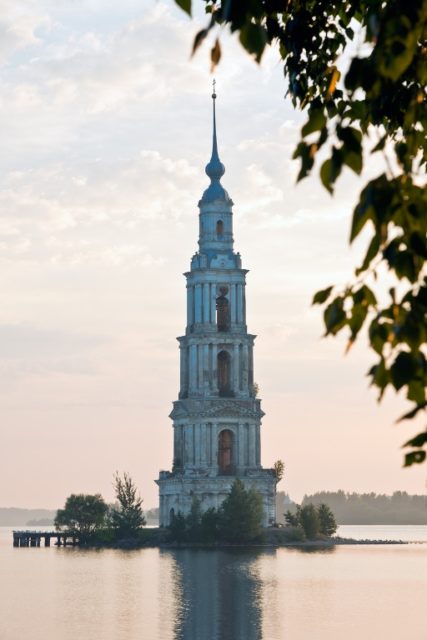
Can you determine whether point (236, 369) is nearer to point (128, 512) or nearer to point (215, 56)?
point (128, 512)

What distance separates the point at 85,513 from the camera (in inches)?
4857

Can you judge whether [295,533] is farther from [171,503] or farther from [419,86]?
[419,86]

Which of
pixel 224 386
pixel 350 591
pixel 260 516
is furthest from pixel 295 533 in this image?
pixel 350 591

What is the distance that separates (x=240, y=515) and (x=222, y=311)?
2049 centimetres

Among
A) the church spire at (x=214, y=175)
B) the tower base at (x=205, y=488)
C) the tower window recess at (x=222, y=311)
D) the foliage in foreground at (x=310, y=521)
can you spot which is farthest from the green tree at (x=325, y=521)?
the church spire at (x=214, y=175)

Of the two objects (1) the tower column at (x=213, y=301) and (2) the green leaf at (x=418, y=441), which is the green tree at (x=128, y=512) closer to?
(1) the tower column at (x=213, y=301)

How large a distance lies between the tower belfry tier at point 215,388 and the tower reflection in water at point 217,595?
10.1m

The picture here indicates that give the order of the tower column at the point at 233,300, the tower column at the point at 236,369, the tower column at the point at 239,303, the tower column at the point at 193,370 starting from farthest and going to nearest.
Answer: the tower column at the point at 239,303
the tower column at the point at 233,300
the tower column at the point at 236,369
the tower column at the point at 193,370

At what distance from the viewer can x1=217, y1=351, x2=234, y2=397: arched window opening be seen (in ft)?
389

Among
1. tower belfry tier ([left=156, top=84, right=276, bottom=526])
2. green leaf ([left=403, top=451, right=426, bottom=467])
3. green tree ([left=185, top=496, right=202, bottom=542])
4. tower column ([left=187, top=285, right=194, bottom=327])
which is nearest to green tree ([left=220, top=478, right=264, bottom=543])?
green tree ([left=185, top=496, right=202, bottom=542])

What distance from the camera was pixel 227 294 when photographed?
11894 cm

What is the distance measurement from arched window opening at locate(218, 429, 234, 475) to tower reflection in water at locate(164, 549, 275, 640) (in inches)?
522

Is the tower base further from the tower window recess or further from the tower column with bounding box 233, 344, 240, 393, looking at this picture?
the tower window recess

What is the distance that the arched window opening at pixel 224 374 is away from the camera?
119m
